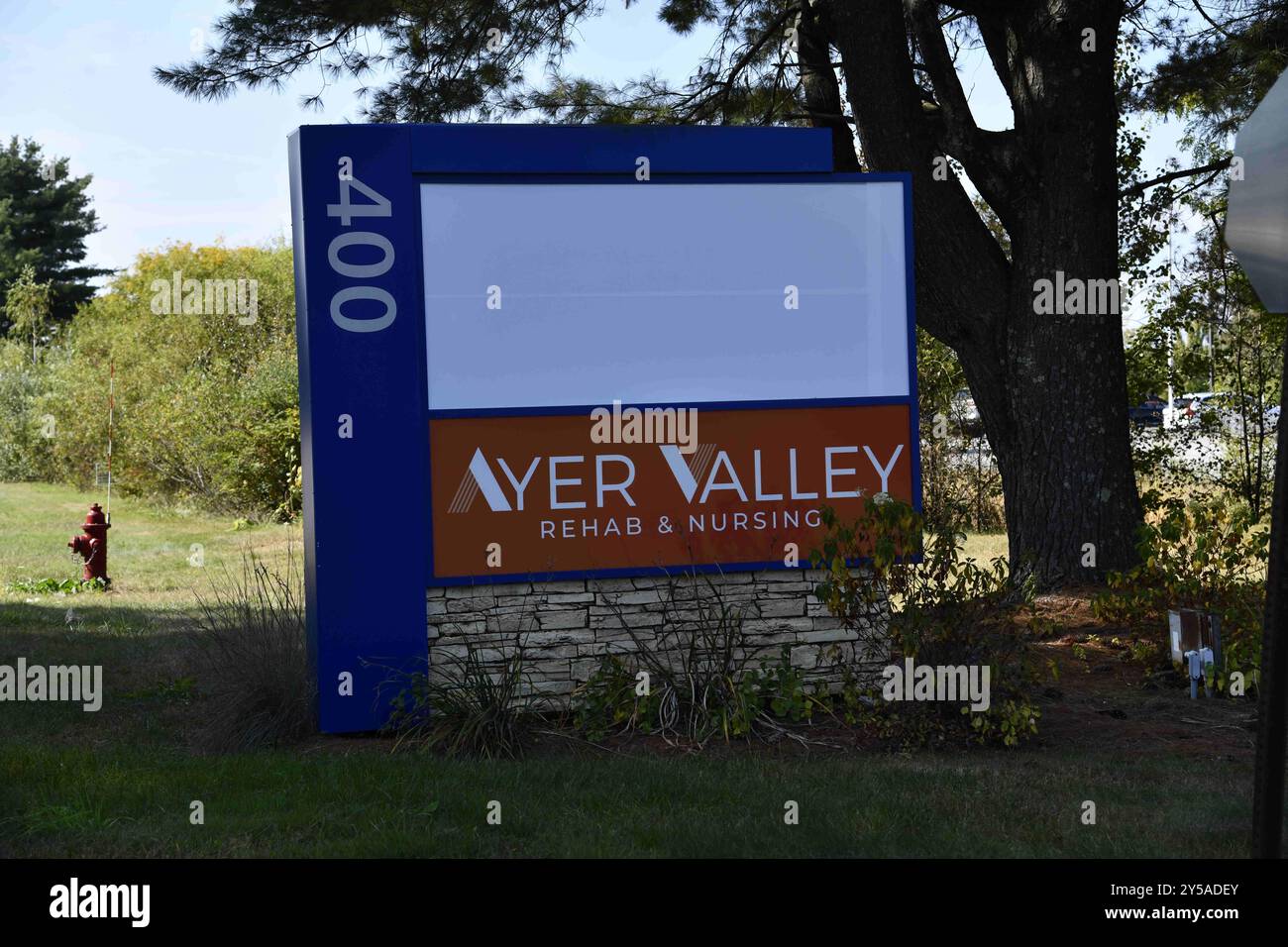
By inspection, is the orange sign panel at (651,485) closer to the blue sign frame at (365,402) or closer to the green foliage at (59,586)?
the blue sign frame at (365,402)

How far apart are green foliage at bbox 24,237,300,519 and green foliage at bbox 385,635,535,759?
9.23m

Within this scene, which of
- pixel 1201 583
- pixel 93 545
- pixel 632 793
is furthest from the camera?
pixel 93 545

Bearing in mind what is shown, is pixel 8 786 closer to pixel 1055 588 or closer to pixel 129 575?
pixel 1055 588

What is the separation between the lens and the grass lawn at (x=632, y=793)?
474 centimetres

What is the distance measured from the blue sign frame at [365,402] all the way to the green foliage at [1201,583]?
3852mm

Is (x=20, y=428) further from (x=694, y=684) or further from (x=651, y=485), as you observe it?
(x=694, y=684)

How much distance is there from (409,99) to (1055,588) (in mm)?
6366

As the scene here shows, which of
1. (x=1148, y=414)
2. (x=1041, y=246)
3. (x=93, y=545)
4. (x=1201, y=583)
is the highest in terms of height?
(x=1041, y=246)

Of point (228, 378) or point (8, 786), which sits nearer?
point (8, 786)

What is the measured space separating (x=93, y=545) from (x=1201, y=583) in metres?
9.72

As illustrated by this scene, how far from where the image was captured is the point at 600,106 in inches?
440

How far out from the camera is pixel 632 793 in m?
5.33

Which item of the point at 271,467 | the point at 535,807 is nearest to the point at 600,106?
the point at 535,807

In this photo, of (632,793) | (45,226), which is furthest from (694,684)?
(45,226)
